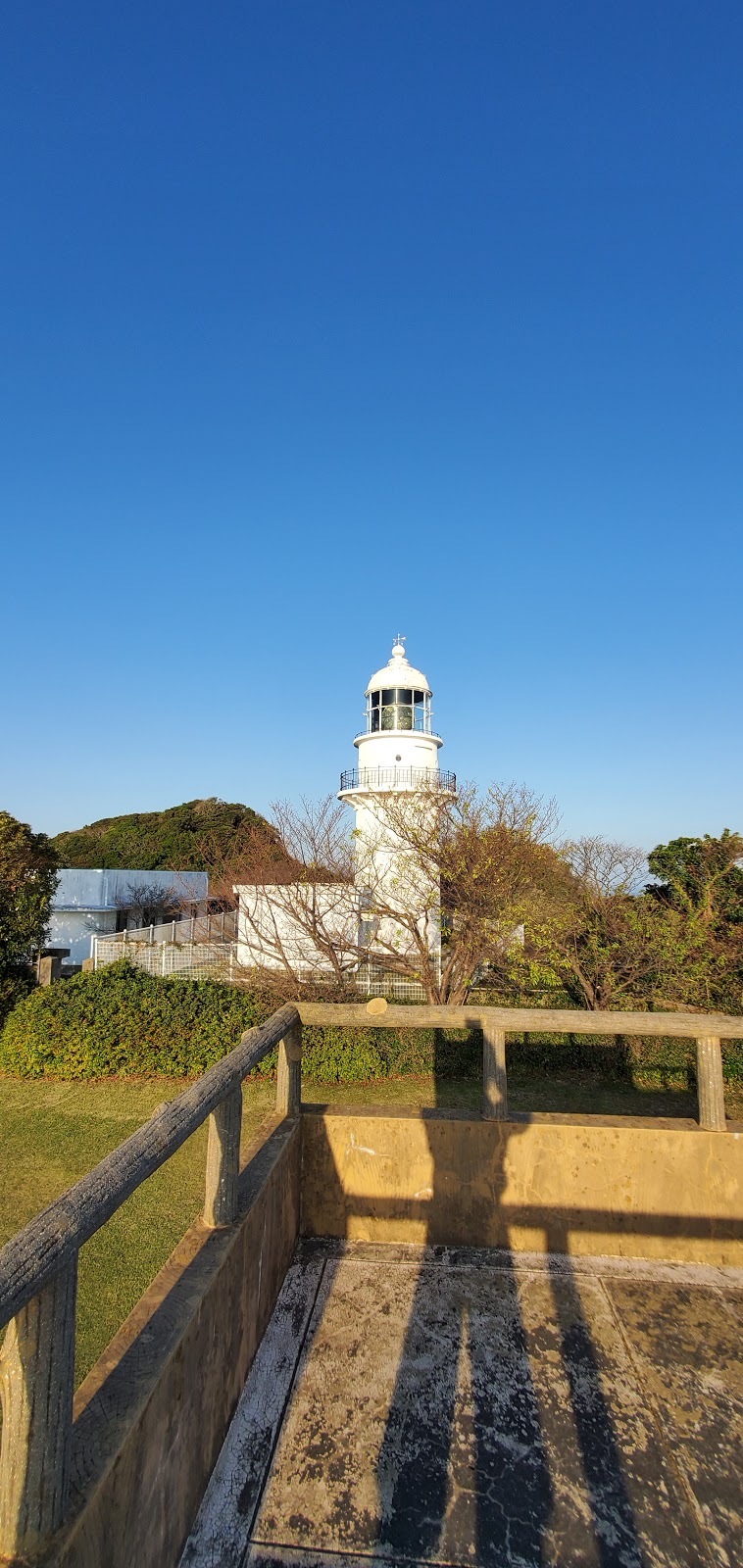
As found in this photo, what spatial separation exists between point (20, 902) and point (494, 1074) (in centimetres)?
797

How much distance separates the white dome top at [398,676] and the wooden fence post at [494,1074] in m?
14.0

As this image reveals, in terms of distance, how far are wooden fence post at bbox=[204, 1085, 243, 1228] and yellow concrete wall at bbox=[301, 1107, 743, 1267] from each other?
121cm

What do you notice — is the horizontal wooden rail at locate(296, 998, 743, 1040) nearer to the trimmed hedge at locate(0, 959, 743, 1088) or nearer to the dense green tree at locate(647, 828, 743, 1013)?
the trimmed hedge at locate(0, 959, 743, 1088)

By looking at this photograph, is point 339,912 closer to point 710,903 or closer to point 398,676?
point 710,903

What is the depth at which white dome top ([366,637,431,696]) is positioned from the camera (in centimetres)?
1711

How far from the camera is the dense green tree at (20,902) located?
9.16m

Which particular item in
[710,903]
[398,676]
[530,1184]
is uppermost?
[398,676]

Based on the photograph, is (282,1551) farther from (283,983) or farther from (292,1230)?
(283,983)

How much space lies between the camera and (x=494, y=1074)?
3469 mm

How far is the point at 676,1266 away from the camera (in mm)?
3322

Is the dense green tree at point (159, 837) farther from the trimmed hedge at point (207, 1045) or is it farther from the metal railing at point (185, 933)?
the trimmed hedge at point (207, 1045)

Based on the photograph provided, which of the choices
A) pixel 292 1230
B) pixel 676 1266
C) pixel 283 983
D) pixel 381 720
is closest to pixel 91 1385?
pixel 292 1230

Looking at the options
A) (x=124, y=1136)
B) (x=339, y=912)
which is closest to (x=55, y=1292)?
(x=124, y=1136)

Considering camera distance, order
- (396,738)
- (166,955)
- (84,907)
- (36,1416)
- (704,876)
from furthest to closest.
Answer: (84,907) → (396,738) → (166,955) → (704,876) → (36,1416)
